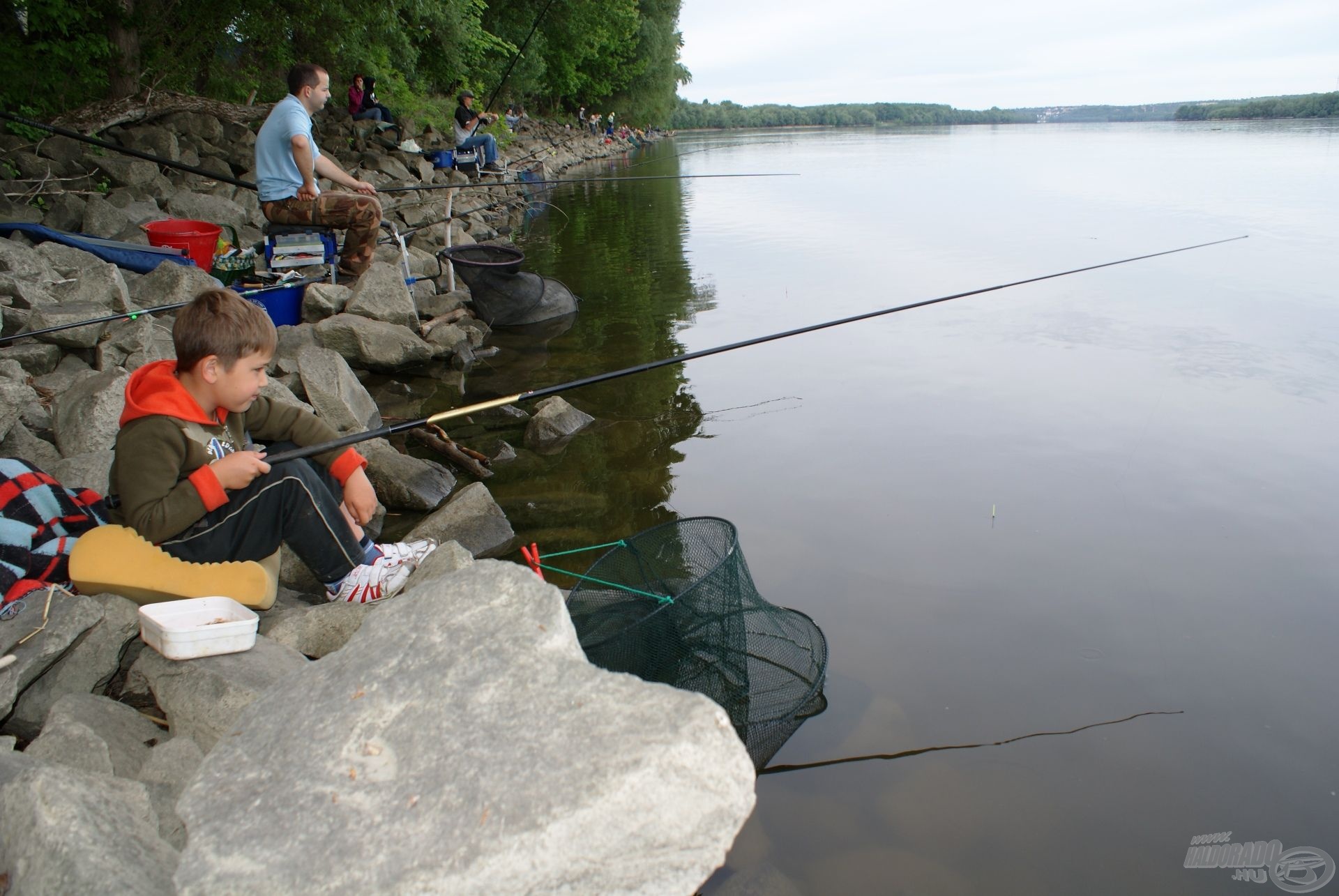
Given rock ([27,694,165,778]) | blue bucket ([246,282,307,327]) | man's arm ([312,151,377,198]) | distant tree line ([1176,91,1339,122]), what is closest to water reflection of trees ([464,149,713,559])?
blue bucket ([246,282,307,327])

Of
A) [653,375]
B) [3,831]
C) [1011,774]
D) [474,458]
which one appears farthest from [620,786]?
[653,375]

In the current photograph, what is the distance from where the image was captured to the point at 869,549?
445 centimetres

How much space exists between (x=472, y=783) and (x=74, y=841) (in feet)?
2.36

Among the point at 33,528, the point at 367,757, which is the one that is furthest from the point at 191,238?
the point at 367,757

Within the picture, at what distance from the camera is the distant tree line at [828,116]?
9062 cm

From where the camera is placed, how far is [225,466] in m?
2.82

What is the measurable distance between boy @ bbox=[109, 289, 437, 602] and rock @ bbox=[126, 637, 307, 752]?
0.44m

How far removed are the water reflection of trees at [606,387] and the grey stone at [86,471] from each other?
5.78 ft

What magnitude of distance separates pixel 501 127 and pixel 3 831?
2212 centimetres

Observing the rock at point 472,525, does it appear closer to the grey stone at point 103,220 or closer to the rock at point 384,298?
the rock at point 384,298

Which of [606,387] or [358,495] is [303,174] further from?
[358,495]

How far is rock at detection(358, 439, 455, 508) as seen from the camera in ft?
15.4

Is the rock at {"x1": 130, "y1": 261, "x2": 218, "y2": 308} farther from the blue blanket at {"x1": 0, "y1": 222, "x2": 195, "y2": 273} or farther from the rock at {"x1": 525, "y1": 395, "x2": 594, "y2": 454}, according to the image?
the rock at {"x1": 525, "y1": 395, "x2": 594, "y2": 454}

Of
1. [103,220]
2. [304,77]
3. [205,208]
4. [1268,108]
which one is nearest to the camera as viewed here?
[304,77]
